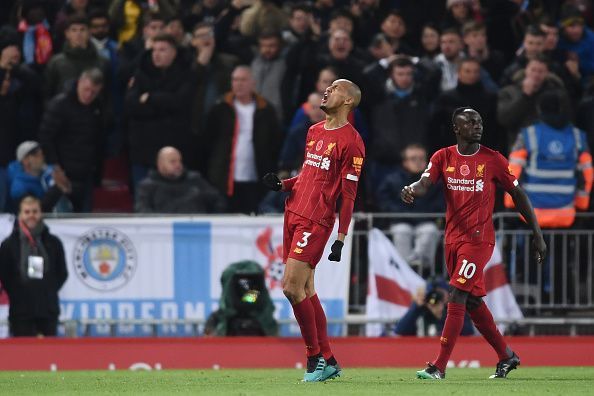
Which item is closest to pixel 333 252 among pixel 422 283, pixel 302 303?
pixel 302 303

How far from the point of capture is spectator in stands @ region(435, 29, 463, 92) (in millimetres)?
20500

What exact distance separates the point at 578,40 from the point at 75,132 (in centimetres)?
698

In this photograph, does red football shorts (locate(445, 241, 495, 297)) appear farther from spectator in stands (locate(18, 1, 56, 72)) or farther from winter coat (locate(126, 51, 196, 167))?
spectator in stands (locate(18, 1, 56, 72))

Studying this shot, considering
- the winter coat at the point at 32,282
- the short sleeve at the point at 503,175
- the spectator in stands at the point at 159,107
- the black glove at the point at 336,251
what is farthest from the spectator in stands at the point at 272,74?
the black glove at the point at 336,251

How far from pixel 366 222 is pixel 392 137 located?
144cm

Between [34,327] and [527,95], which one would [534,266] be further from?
[34,327]

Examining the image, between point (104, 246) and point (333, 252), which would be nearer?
point (333, 252)

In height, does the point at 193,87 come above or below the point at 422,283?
above

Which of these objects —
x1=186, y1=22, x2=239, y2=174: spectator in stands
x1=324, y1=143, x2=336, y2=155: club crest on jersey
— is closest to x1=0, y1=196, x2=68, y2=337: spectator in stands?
x1=186, y1=22, x2=239, y2=174: spectator in stands

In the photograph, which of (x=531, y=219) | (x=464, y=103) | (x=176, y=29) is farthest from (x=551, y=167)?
(x=531, y=219)

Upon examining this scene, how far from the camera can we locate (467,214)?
13.1m

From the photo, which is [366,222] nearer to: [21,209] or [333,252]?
[21,209]

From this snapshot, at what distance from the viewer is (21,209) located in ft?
59.0

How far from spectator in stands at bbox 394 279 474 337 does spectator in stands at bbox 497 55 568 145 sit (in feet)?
8.73
